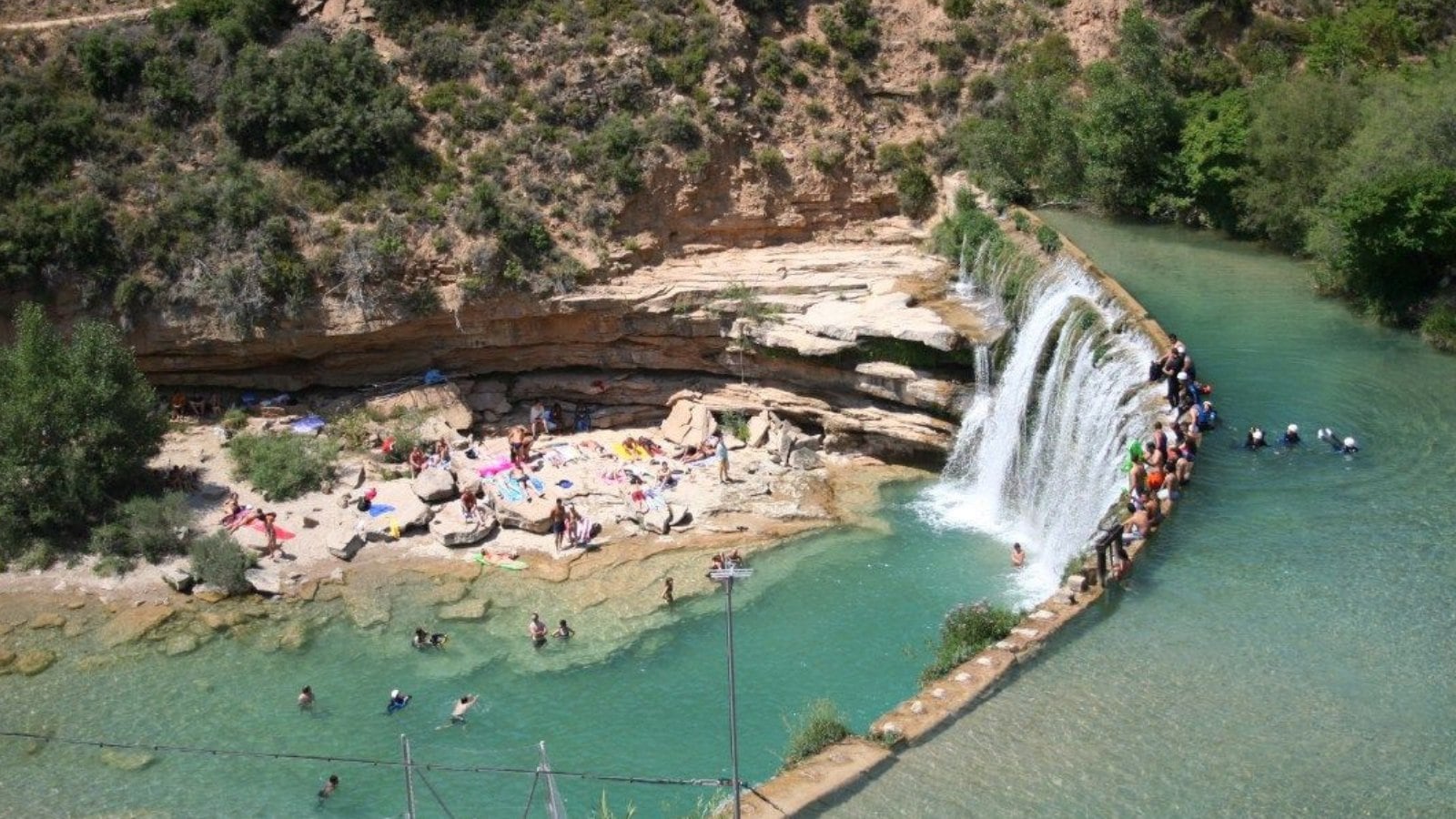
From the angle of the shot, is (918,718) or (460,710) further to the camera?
(460,710)

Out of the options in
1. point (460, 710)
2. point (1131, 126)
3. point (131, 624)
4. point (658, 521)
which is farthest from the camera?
point (1131, 126)

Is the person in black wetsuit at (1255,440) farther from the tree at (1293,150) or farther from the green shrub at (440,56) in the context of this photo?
the green shrub at (440,56)

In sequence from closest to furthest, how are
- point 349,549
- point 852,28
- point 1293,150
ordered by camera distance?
point 349,549, point 1293,150, point 852,28

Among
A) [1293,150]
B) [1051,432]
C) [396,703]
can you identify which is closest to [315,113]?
[396,703]

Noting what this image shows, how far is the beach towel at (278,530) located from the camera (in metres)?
27.6

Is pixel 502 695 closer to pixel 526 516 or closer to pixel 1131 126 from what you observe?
pixel 526 516

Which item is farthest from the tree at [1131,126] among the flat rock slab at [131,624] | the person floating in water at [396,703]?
the flat rock slab at [131,624]

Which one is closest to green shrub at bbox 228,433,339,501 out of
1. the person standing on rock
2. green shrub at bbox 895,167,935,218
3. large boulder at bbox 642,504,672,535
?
the person standing on rock

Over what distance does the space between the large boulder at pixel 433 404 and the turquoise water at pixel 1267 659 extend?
18.1 m

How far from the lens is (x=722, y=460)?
29.9m

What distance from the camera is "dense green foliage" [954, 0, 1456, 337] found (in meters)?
28.1

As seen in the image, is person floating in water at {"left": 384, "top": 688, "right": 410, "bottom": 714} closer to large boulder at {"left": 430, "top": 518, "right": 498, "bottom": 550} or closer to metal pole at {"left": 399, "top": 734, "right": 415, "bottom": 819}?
metal pole at {"left": 399, "top": 734, "right": 415, "bottom": 819}

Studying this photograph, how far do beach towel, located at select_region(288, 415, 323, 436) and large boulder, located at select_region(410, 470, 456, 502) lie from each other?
425 cm

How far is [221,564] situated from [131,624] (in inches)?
78.6
